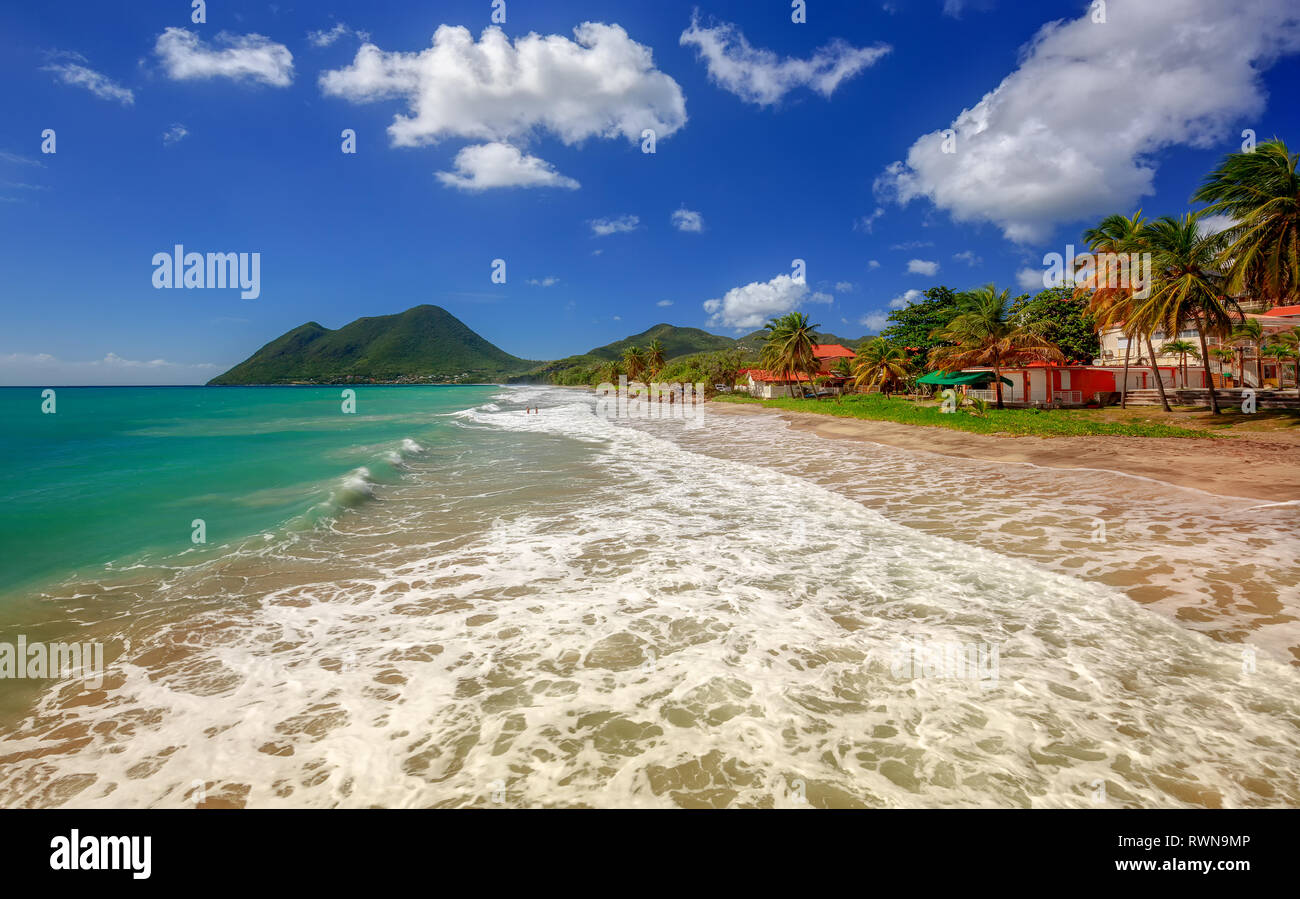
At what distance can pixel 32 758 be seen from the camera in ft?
12.5

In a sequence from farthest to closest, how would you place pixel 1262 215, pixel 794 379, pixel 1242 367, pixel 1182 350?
pixel 794 379
pixel 1242 367
pixel 1182 350
pixel 1262 215

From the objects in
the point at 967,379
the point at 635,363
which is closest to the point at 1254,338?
the point at 967,379

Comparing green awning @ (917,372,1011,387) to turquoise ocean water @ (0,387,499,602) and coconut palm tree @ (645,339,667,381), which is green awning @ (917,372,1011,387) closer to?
turquoise ocean water @ (0,387,499,602)

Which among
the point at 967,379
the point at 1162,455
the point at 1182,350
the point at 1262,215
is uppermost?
the point at 1262,215

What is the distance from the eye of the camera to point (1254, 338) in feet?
123

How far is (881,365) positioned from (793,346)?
9691mm

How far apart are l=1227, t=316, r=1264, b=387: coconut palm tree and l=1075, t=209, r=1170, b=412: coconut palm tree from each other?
852 centimetres

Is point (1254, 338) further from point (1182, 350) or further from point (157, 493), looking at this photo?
point (157, 493)

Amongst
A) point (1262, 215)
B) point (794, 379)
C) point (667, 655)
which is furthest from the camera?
point (794, 379)

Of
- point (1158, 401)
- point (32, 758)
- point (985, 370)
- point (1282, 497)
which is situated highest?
point (985, 370)

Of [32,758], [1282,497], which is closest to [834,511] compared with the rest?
[1282,497]

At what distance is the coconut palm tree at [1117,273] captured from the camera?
30.0 metres
